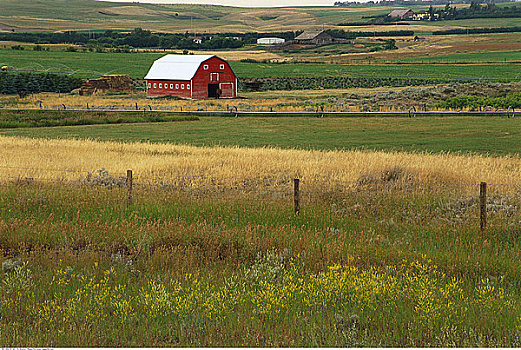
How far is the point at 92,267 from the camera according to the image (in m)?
10.9

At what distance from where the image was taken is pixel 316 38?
18025cm

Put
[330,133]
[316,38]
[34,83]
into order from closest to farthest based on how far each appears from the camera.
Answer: [330,133] < [34,83] < [316,38]

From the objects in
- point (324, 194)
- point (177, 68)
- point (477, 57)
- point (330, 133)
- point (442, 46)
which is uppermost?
point (442, 46)

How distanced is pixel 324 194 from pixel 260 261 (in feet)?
21.9

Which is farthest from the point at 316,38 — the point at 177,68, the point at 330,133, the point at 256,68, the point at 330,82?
the point at 330,133

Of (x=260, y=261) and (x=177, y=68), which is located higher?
(x=177, y=68)

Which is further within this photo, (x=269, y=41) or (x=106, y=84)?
(x=269, y=41)

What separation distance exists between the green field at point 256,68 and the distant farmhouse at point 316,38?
53435 millimetres

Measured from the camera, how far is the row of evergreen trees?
3049 inches

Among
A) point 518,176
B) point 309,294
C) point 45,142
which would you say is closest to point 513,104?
point 518,176

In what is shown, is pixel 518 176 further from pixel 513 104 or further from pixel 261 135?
pixel 513 104

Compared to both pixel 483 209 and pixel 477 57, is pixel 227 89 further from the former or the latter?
pixel 477 57

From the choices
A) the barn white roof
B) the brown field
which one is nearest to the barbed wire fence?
the barn white roof

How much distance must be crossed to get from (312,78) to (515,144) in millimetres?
69574
